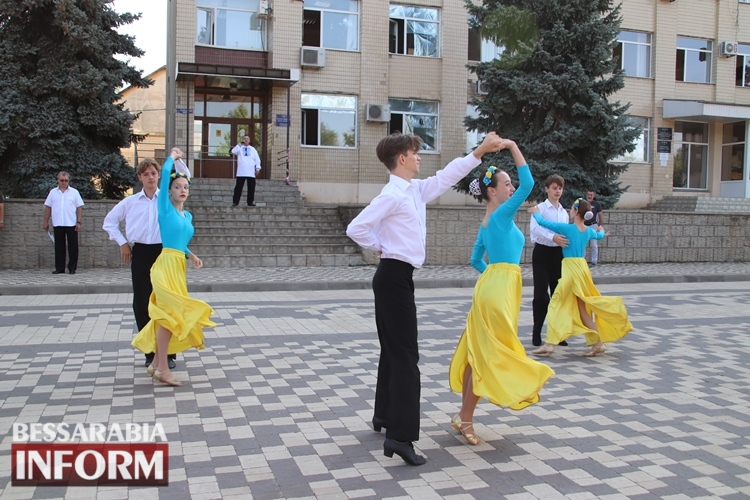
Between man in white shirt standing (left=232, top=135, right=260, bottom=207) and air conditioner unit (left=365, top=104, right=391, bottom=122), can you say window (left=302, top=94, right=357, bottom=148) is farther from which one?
man in white shirt standing (left=232, top=135, right=260, bottom=207)

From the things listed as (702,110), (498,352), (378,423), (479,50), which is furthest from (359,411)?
(702,110)

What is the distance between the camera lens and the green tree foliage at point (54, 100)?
18.5m

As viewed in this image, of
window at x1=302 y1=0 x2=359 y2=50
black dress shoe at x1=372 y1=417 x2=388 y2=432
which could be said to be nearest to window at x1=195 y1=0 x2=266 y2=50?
window at x1=302 y1=0 x2=359 y2=50

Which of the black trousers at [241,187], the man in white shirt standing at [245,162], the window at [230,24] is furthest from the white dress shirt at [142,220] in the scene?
the window at [230,24]

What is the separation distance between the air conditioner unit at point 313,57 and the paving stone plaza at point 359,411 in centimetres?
1643

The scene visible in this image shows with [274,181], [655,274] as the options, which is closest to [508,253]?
[655,274]

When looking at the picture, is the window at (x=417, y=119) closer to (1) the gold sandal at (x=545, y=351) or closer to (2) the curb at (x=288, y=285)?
(2) the curb at (x=288, y=285)

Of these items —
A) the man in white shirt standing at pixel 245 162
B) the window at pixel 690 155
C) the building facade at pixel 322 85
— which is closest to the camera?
the man in white shirt standing at pixel 245 162

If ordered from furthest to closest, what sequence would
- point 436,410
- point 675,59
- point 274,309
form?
point 675,59
point 274,309
point 436,410

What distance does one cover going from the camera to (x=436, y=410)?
5969 mm

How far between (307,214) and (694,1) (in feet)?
66.9

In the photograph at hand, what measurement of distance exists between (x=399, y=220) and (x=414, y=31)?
23621 mm

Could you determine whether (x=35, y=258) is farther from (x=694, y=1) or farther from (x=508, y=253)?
(x=694, y=1)

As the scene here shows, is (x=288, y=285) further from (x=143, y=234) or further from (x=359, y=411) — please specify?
(x=359, y=411)
